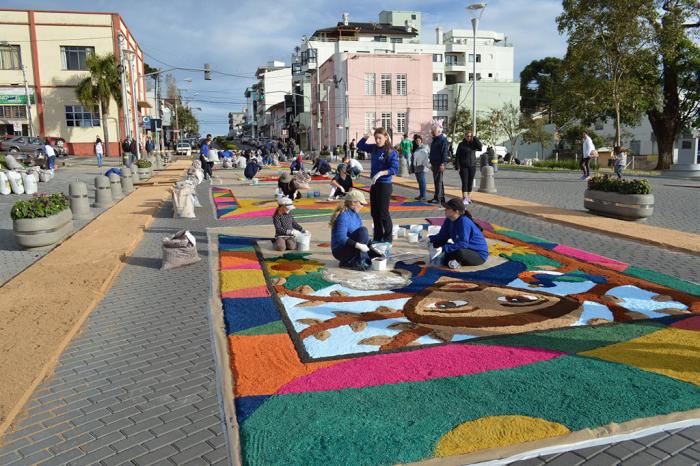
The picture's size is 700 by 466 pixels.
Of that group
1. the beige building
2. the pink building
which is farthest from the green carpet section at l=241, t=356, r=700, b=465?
the pink building

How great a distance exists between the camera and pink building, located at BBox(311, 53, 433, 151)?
54.1 metres

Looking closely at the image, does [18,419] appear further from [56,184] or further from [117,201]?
[56,184]

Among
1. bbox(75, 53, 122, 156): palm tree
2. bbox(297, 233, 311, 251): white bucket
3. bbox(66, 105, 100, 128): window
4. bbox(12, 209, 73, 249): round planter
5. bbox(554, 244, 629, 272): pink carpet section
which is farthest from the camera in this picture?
bbox(66, 105, 100, 128): window

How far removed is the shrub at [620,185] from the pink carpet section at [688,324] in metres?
6.62

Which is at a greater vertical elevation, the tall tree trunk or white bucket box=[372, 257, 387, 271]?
the tall tree trunk

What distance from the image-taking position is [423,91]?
54938 mm

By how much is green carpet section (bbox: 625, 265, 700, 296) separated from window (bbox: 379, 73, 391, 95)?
162ft

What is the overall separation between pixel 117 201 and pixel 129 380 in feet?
46.0

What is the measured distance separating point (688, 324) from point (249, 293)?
4.76 m

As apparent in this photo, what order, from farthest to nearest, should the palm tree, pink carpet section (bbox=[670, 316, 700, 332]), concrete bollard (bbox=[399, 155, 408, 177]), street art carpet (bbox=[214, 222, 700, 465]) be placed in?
the palm tree < concrete bollard (bbox=[399, 155, 408, 177]) < pink carpet section (bbox=[670, 316, 700, 332]) < street art carpet (bbox=[214, 222, 700, 465])

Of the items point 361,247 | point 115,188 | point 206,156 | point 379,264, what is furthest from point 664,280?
point 206,156

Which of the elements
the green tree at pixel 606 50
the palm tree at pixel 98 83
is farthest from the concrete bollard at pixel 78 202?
the palm tree at pixel 98 83

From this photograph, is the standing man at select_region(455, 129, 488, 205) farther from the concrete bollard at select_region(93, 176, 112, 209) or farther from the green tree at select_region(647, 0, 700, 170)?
the green tree at select_region(647, 0, 700, 170)

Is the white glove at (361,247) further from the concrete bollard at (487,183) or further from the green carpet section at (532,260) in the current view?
the concrete bollard at (487,183)
